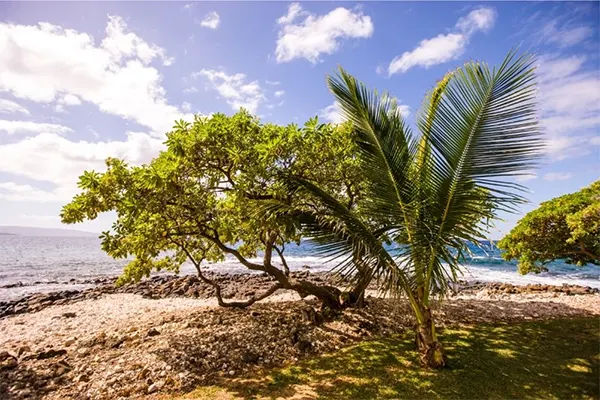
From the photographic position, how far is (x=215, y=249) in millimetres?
12016

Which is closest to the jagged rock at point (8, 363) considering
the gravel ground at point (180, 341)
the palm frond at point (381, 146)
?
the gravel ground at point (180, 341)

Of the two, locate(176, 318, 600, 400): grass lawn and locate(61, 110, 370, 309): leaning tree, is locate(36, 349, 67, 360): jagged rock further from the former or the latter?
locate(176, 318, 600, 400): grass lawn

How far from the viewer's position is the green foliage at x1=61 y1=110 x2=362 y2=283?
22.6 feet

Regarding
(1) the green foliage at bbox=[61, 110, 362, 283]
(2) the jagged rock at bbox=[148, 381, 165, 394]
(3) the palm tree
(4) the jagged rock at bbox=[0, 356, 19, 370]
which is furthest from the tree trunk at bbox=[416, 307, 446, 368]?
(4) the jagged rock at bbox=[0, 356, 19, 370]

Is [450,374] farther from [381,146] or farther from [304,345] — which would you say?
[381,146]

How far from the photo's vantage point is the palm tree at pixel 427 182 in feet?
16.9

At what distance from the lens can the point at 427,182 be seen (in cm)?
599

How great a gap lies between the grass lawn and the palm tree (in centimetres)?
71

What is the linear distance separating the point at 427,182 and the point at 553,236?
25.6ft

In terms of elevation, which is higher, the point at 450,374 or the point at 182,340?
the point at 450,374

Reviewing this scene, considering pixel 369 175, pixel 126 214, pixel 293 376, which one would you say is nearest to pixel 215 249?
pixel 126 214

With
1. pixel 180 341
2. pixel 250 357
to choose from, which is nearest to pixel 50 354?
pixel 180 341

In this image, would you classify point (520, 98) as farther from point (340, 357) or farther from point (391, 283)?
point (340, 357)

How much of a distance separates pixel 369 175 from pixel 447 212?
1.58 meters
